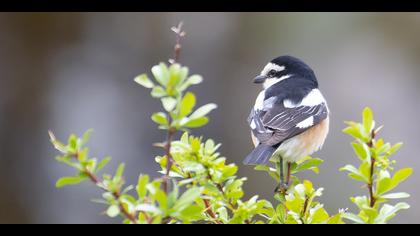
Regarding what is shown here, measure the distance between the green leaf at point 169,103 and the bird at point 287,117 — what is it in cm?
185

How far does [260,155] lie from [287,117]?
68 cm

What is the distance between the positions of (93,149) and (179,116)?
621cm

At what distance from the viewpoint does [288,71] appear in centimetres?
486

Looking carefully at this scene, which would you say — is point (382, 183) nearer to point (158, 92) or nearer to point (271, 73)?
point (158, 92)

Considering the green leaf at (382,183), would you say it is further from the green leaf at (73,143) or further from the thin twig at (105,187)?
the green leaf at (73,143)

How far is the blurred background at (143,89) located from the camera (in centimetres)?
771

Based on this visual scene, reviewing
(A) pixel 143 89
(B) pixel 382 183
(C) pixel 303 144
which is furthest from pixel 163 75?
(A) pixel 143 89

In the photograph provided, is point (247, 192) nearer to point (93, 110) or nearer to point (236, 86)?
point (236, 86)

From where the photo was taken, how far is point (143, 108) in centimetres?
795

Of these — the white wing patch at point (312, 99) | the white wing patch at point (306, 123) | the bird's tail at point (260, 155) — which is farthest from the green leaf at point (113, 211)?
the white wing patch at point (312, 99)

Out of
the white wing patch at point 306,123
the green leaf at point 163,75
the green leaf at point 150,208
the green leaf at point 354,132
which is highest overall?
the green leaf at point 163,75
